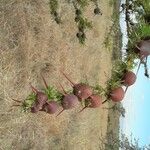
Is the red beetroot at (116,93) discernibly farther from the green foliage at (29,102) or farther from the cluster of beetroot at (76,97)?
the green foliage at (29,102)

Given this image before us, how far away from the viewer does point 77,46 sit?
4.33 meters

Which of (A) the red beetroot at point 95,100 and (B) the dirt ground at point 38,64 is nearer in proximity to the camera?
(A) the red beetroot at point 95,100

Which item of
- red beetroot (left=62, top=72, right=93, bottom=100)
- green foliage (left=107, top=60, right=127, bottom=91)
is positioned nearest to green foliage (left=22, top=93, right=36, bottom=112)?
red beetroot (left=62, top=72, right=93, bottom=100)

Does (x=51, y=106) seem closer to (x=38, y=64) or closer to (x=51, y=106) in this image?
(x=51, y=106)

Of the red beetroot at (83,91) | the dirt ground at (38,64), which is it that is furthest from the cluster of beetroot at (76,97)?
the dirt ground at (38,64)

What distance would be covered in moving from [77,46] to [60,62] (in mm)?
404

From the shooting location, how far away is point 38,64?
3580mm

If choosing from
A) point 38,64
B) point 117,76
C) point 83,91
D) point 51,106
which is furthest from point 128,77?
point 38,64

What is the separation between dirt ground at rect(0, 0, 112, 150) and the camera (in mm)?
3193

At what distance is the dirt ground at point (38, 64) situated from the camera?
3.19 m

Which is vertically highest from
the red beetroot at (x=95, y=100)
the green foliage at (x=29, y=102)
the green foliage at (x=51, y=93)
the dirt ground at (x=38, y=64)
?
the green foliage at (x=51, y=93)

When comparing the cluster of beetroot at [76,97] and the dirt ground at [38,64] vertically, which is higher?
Answer: the cluster of beetroot at [76,97]

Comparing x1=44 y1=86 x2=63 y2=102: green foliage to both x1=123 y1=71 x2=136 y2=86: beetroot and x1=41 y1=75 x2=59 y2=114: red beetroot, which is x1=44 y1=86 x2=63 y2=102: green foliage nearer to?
x1=41 y1=75 x2=59 y2=114: red beetroot

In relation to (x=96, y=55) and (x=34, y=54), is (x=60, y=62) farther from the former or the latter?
(x=96, y=55)
